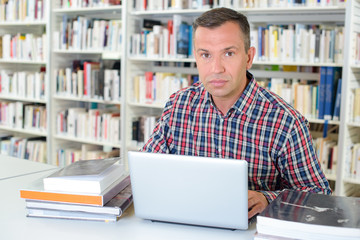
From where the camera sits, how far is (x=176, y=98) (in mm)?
1936

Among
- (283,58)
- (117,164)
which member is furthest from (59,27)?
(117,164)

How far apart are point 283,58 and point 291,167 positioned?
167cm

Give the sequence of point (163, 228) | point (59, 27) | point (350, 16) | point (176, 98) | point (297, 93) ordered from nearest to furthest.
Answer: point (163, 228)
point (176, 98)
point (350, 16)
point (297, 93)
point (59, 27)

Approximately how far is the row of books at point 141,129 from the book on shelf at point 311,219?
2593 millimetres

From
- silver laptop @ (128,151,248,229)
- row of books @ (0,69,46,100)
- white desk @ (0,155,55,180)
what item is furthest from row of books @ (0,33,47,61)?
silver laptop @ (128,151,248,229)

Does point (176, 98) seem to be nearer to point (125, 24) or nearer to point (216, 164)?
point (216, 164)

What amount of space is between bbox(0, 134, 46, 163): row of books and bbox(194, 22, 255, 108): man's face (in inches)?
128

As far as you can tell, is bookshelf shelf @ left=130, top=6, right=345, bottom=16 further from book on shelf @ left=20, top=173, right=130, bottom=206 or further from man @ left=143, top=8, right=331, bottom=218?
book on shelf @ left=20, top=173, right=130, bottom=206

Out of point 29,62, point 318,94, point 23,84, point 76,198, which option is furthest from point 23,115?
point 76,198

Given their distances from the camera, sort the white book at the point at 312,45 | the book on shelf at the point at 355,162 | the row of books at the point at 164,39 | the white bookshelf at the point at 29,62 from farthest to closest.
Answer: the white bookshelf at the point at 29,62
the row of books at the point at 164,39
the white book at the point at 312,45
the book on shelf at the point at 355,162

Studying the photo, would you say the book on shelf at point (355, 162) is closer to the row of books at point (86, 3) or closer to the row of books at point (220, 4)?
the row of books at point (220, 4)

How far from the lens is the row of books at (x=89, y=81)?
3902mm

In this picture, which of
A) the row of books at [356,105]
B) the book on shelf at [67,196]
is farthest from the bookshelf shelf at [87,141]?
A: the book on shelf at [67,196]

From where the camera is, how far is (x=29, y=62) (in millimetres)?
4434
